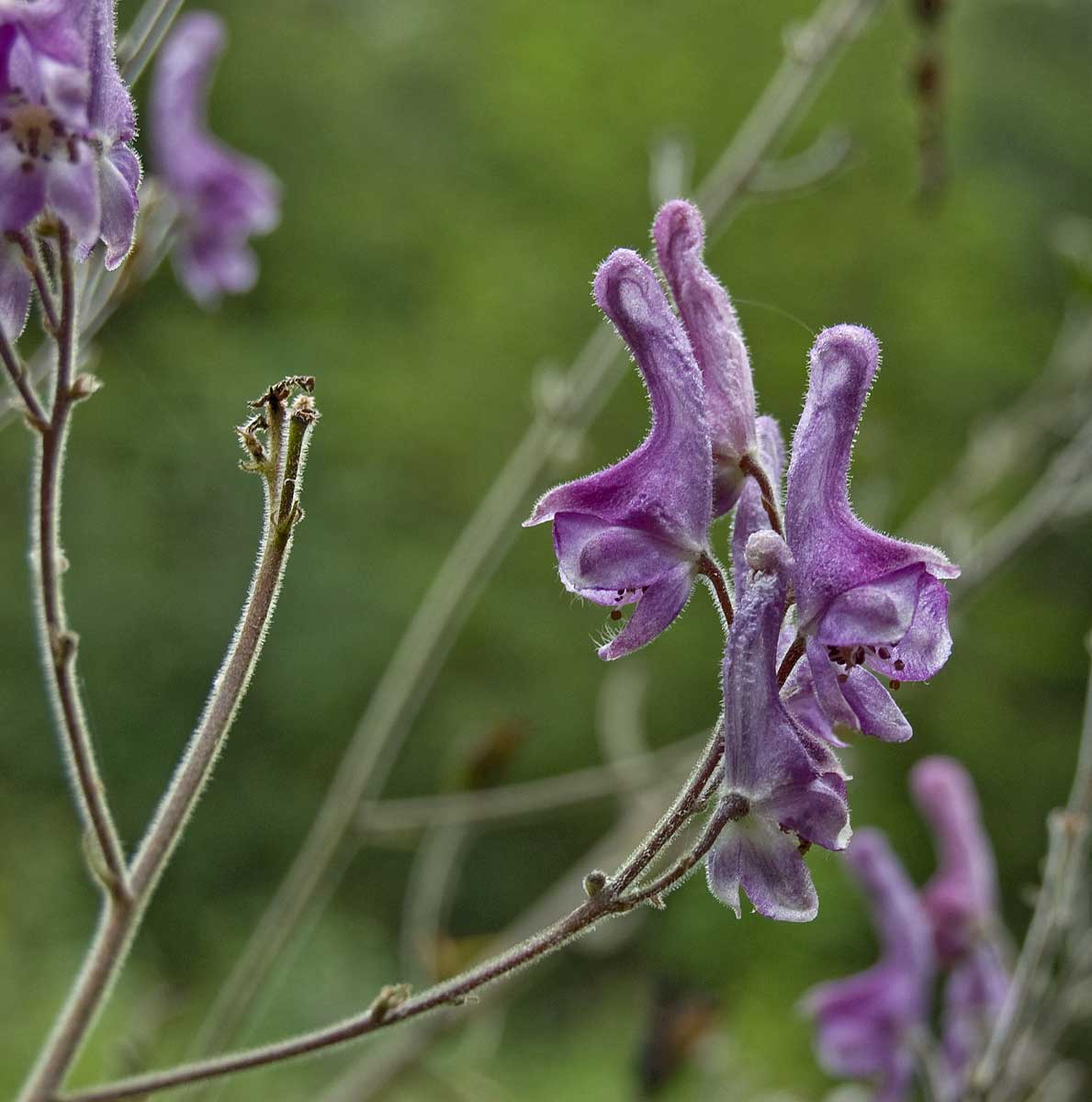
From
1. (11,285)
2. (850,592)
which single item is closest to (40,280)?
(11,285)

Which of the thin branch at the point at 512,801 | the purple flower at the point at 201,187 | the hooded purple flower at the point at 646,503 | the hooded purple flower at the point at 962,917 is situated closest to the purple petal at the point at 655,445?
the hooded purple flower at the point at 646,503

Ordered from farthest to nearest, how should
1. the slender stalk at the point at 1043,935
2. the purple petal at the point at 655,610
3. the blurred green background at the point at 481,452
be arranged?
the blurred green background at the point at 481,452, the slender stalk at the point at 1043,935, the purple petal at the point at 655,610

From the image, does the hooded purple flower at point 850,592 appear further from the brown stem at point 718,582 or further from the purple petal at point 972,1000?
the purple petal at point 972,1000

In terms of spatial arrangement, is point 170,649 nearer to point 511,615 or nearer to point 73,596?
point 73,596

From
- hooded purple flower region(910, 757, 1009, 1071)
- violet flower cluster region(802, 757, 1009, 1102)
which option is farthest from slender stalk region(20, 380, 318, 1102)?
hooded purple flower region(910, 757, 1009, 1071)

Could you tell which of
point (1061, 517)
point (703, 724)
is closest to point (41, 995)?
point (703, 724)

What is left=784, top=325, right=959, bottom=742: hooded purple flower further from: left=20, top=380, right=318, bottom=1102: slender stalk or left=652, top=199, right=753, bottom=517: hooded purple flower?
left=20, top=380, right=318, bottom=1102: slender stalk
